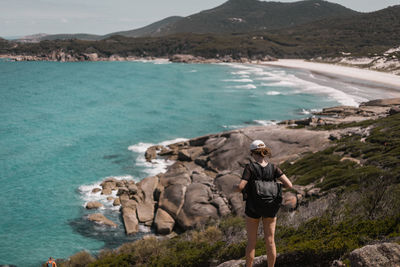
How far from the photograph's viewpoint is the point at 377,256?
16.6 ft

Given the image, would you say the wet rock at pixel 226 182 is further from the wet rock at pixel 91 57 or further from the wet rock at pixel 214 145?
the wet rock at pixel 91 57

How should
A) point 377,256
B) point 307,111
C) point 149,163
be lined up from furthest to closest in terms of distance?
point 307,111 < point 149,163 < point 377,256

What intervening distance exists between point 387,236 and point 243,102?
51700mm

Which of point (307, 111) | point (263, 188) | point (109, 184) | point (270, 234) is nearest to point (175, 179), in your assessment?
point (109, 184)

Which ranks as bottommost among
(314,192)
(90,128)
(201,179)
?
(90,128)

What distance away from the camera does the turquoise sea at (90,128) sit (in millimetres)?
20172

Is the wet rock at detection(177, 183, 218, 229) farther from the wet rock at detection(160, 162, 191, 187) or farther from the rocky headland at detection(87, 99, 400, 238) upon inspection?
→ the wet rock at detection(160, 162, 191, 187)

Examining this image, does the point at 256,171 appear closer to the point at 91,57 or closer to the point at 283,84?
the point at 283,84

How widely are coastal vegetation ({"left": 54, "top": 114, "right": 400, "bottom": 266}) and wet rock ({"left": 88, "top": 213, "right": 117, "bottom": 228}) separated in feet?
20.0

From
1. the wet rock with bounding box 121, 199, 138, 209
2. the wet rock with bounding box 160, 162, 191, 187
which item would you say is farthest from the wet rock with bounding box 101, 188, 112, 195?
the wet rock with bounding box 160, 162, 191, 187

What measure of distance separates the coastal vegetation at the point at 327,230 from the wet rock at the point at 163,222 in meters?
4.99

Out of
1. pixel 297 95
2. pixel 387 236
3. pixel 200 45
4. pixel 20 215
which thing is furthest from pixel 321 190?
pixel 200 45

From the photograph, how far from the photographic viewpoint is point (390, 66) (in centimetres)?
8438

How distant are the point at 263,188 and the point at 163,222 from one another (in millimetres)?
14565
